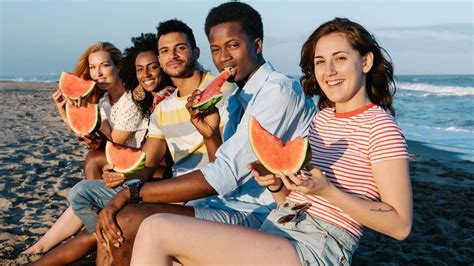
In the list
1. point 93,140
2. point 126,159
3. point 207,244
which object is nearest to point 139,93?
point 93,140

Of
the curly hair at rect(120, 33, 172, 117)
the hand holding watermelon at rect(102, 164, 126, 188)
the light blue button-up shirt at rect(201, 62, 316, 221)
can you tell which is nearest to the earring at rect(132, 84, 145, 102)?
the curly hair at rect(120, 33, 172, 117)

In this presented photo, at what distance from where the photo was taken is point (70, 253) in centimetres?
405

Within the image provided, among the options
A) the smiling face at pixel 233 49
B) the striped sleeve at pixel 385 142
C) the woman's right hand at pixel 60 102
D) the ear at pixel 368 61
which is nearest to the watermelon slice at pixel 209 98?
the smiling face at pixel 233 49

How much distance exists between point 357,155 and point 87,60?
3306 mm

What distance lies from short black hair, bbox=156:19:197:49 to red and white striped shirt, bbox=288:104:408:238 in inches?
66.8

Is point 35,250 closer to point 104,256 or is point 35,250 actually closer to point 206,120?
point 104,256

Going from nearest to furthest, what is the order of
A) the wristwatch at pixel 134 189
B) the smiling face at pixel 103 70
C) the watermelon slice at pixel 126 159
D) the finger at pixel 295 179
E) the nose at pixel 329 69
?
the finger at pixel 295 179 → the nose at pixel 329 69 → the wristwatch at pixel 134 189 → the watermelon slice at pixel 126 159 → the smiling face at pixel 103 70

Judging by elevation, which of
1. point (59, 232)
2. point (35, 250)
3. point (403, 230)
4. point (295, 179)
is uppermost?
point (295, 179)

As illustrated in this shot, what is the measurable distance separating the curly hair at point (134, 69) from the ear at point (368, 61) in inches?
81.5

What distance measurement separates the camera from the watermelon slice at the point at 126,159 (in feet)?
10.5

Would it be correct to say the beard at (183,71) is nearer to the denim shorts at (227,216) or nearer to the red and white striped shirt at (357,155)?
the denim shorts at (227,216)

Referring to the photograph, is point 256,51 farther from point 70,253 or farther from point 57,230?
point 57,230

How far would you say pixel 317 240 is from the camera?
259 cm

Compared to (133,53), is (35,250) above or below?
below
